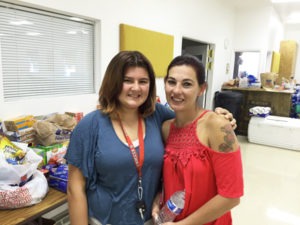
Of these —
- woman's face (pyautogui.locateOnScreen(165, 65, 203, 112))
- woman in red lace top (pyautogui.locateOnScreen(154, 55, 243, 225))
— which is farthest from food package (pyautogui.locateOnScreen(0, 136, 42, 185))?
woman's face (pyautogui.locateOnScreen(165, 65, 203, 112))

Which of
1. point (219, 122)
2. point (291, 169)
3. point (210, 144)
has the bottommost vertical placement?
point (291, 169)

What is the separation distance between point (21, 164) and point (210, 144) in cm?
110

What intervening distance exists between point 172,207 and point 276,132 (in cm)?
463

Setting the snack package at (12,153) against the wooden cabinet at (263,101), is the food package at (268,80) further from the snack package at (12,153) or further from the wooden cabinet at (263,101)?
the snack package at (12,153)

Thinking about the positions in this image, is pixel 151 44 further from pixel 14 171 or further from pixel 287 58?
pixel 287 58

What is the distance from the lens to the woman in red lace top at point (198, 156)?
3.63ft

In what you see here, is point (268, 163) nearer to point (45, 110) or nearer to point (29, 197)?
point (45, 110)

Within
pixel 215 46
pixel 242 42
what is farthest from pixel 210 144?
pixel 242 42

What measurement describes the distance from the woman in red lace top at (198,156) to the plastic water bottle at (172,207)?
25 millimetres

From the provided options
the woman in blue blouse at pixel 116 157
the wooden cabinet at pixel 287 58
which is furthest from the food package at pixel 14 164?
the wooden cabinet at pixel 287 58

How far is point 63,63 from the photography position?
2768 mm

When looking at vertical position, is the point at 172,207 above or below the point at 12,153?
below

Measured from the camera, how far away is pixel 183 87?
4.05 ft

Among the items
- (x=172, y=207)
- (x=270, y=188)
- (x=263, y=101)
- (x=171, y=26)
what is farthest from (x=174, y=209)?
(x=263, y=101)
